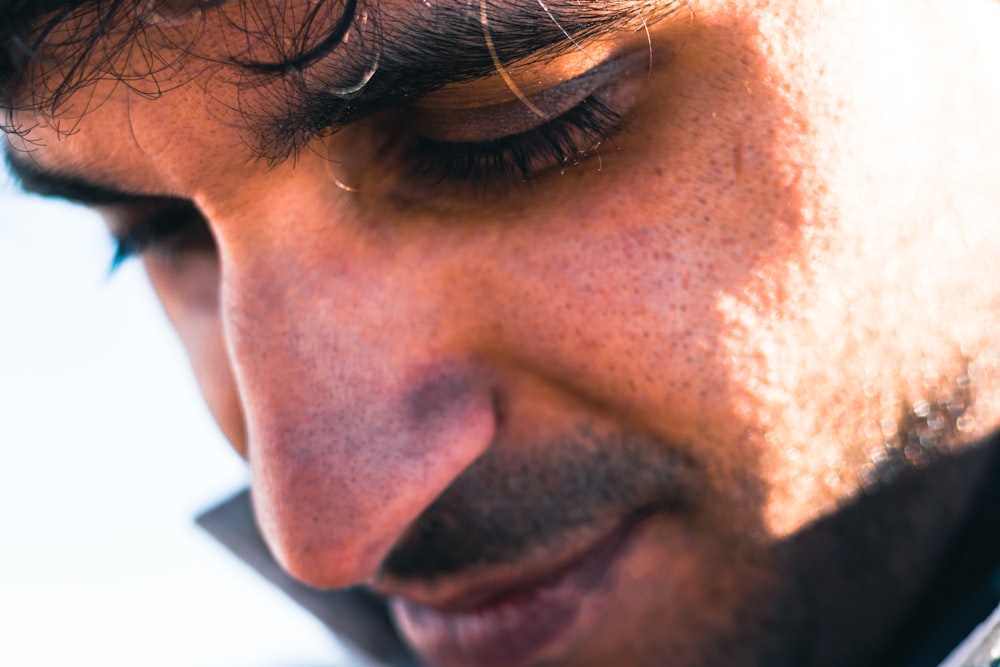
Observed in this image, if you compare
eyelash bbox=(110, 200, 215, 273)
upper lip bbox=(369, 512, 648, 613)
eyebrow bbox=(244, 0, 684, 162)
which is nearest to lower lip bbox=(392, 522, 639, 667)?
upper lip bbox=(369, 512, 648, 613)

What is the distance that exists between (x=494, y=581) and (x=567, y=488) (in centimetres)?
18

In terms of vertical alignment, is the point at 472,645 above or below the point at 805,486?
below

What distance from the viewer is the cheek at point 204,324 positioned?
1.48 metres

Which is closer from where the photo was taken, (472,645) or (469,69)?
(469,69)

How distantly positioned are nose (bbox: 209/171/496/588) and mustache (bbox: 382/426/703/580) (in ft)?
0.17

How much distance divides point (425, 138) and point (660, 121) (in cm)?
25

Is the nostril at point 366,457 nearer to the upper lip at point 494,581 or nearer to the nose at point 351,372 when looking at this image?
the nose at point 351,372

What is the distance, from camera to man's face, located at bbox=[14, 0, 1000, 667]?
91cm

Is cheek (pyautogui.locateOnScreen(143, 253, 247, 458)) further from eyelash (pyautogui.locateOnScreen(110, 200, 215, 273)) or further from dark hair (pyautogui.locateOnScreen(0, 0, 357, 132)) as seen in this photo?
dark hair (pyautogui.locateOnScreen(0, 0, 357, 132))

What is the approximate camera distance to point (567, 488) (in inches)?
41.3

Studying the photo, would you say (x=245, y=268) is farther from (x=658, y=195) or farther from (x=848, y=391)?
(x=848, y=391)

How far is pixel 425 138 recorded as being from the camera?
3.10 ft

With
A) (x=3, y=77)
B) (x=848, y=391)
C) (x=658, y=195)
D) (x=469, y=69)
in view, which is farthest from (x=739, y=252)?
(x=3, y=77)

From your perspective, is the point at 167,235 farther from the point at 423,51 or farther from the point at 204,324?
the point at 423,51
